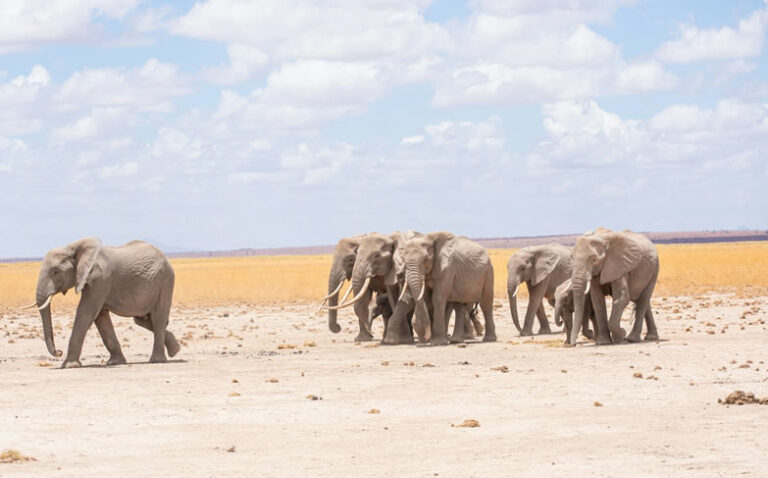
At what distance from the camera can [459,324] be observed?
1066 inches

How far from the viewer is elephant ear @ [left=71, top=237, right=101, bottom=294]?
70.5 feet

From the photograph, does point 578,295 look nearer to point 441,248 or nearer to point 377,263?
point 441,248

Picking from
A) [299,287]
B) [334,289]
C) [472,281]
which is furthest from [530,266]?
[299,287]

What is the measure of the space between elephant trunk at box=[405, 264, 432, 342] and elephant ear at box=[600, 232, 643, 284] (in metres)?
3.75

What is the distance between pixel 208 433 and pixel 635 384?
265 inches

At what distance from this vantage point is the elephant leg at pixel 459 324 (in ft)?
87.3

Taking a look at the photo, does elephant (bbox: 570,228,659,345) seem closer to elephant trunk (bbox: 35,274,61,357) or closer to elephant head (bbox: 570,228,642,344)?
elephant head (bbox: 570,228,642,344)

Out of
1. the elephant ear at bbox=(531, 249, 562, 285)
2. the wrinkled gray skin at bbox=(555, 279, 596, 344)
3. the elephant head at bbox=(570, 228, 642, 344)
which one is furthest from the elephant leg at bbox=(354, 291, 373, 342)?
the elephant head at bbox=(570, 228, 642, 344)

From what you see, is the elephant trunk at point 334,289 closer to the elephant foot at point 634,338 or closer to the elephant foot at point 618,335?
Result: the elephant foot at point 618,335

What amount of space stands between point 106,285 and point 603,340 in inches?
384

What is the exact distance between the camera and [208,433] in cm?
1391

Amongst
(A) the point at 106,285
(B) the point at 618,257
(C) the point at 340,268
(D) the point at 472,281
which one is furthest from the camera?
(C) the point at 340,268

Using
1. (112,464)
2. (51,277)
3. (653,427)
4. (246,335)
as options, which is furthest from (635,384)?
(246,335)

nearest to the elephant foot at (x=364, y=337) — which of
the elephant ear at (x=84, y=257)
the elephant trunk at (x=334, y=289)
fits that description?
the elephant trunk at (x=334, y=289)
